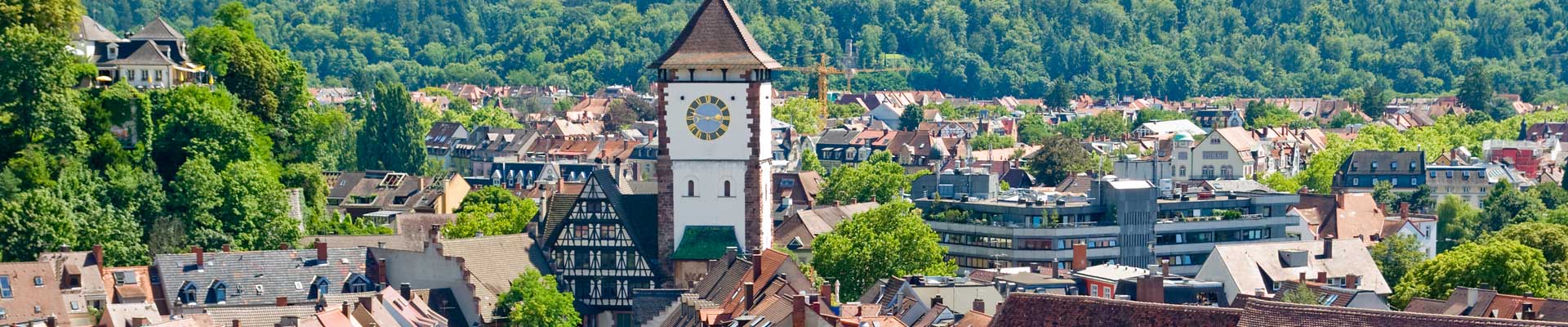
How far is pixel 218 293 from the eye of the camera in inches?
3145

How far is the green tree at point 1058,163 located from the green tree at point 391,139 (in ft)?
118

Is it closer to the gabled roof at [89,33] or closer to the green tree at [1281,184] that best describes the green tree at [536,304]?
the gabled roof at [89,33]

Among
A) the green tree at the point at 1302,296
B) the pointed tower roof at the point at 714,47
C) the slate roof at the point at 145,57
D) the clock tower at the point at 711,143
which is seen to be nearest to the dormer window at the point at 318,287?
the clock tower at the point at 711,143

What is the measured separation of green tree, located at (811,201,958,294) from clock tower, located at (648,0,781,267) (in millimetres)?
2268

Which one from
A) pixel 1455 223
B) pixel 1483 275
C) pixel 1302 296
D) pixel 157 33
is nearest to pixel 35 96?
pixel 157 33

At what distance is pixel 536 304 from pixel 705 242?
6.45 meters

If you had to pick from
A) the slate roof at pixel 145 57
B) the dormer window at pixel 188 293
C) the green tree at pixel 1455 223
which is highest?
the slate roof at pixel 145 57

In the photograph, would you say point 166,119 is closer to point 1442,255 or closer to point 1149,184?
point 1149,184

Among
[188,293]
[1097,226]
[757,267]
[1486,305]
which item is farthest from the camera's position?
[1097,226]

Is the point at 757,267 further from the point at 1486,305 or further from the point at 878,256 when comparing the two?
the point at 1486,305

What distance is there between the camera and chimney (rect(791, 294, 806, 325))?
5822 centimetres

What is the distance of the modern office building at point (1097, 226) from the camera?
97062 millimetres

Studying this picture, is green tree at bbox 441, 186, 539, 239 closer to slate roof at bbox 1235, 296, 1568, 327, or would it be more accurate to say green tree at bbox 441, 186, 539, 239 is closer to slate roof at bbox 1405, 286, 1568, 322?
slate roof at bbox 1405, 286, 1568, 322

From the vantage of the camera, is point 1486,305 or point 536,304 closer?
point 1486,305
